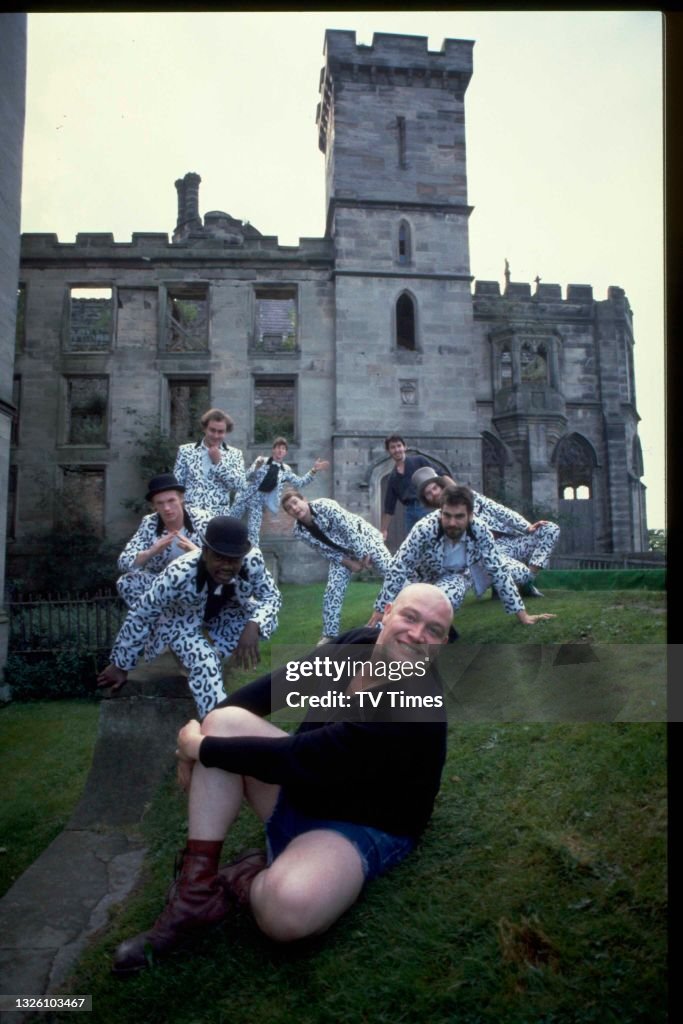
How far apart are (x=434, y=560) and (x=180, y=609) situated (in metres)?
1.16

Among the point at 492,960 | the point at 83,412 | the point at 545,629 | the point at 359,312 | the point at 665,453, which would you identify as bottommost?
the point at 492,960

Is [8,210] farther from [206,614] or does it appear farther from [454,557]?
[454,557]

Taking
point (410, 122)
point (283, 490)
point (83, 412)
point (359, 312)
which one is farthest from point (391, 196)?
point (83, 412)

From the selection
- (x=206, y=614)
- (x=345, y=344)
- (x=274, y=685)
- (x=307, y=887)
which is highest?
(x=345, y=344)

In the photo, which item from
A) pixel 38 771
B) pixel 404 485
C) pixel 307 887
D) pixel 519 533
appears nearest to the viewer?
pixel 307 887

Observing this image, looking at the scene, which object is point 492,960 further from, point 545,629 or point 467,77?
point 467,77

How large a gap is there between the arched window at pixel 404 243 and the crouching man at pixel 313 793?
219 centimetres

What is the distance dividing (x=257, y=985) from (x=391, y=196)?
3.62 metres

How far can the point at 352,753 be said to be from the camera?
1722mm

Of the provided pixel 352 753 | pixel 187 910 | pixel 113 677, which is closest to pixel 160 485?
pixel 113 677

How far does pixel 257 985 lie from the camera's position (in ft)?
5.40

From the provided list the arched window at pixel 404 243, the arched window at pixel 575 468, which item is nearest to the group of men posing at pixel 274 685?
the arched window at pixel 575 468

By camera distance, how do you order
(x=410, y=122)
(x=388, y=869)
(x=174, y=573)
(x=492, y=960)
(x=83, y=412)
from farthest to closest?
(x=410, y=122) → (x=83, y=412) → (x=174, y=573) → (x=388, y=869) → (x=492, y=960)

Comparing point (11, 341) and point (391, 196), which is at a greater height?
point (391, 196)
